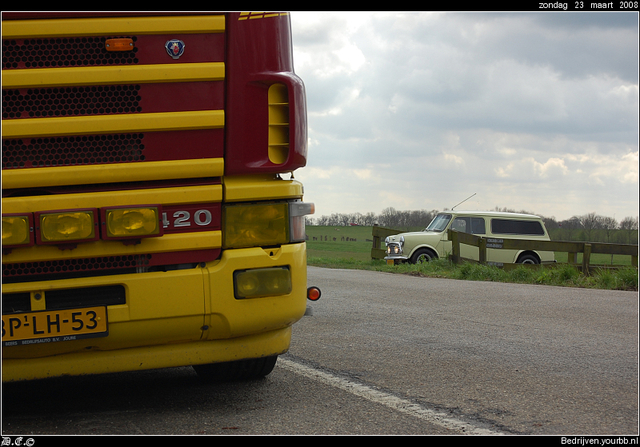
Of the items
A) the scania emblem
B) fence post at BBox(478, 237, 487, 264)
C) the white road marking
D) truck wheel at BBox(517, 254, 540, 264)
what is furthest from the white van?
the scania emblem

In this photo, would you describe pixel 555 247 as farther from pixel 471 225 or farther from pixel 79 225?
pixel 79 225

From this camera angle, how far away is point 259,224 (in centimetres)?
347

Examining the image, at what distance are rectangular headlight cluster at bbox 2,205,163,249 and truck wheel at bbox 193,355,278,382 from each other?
1251mm

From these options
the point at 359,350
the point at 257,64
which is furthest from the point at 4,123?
the point at 359,350

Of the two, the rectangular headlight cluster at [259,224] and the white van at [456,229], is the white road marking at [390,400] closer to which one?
the rectangular headlight cluster at [259,224]

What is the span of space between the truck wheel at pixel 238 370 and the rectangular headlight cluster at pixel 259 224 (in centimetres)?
96

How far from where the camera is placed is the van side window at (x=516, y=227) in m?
17.5

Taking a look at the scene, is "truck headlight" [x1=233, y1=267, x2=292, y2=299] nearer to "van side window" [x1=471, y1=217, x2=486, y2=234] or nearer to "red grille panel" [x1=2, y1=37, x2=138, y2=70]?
"red grille panel" [x1=2, y1=37, x2=138, y2=70]

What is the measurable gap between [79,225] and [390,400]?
1.97 m

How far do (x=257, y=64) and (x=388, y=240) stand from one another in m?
14.8

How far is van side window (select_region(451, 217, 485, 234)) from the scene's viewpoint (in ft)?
57.5

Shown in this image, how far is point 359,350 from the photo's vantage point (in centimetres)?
540

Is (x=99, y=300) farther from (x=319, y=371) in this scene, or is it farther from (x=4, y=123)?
(x=319, y=371)

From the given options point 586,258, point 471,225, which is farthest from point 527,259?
point 586,258
